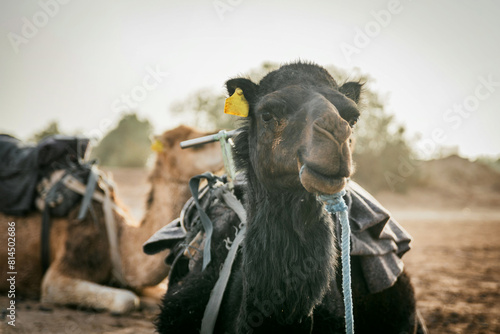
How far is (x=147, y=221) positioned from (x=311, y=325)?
362cm

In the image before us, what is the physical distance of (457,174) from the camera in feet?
139

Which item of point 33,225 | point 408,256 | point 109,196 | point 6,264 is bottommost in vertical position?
point 408,256

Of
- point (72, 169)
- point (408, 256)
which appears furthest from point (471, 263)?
point (72, 169)

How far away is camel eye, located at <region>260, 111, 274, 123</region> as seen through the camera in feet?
5.96

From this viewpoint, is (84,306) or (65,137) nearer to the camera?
(84,306)

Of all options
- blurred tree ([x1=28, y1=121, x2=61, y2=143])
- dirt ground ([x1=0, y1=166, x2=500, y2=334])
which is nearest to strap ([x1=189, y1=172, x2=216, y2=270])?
dirt ground ([x1=0, y1=166, x2=500, y2=334])

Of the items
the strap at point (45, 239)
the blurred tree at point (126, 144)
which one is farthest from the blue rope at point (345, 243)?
the blurred tree at point (126, 144)

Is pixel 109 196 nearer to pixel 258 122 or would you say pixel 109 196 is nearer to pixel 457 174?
pixel 258 122

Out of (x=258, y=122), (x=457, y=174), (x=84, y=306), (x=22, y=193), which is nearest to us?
(x=258, y=122)

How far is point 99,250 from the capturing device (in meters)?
4.80

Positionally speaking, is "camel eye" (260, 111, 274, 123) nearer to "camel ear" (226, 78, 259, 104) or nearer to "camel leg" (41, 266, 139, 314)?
"camel ear" (226, 78, 259, 104)

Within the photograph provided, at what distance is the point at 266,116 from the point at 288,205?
452 mm

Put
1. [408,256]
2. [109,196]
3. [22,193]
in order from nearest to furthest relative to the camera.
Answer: [22,193] < [109,196] < [408,256]

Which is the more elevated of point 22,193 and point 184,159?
point 184,159
